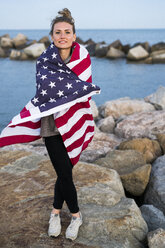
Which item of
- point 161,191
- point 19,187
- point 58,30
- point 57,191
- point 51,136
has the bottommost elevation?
point 161,191

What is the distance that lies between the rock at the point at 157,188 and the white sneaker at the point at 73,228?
1475 millimetres

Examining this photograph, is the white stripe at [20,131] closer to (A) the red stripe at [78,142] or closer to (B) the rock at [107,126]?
(A) the red stripe at [78,142]

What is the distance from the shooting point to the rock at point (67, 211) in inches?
93.7

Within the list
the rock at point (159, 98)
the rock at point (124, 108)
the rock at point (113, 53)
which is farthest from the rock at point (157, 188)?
the rock at point (113, 53)

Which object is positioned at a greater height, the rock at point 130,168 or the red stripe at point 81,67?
the red stripe at point 81,67

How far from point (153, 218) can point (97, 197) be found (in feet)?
2.17

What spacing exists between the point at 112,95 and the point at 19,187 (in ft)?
28.5

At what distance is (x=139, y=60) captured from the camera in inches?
810

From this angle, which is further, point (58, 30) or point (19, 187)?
point (19, 187)

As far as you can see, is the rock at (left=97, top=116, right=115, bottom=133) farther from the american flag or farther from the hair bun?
the hair bun

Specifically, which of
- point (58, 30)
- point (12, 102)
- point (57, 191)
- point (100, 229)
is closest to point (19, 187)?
point (57, 191)

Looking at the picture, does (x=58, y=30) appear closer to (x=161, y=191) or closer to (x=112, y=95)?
(x=161, y=191)

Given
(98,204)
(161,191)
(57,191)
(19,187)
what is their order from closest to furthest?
1. (57,191)
2. (98,204)
3. (19,187)
4. (161,191)

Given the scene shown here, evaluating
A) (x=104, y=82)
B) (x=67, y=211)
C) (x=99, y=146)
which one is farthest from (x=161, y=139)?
(x=104, y=82)
